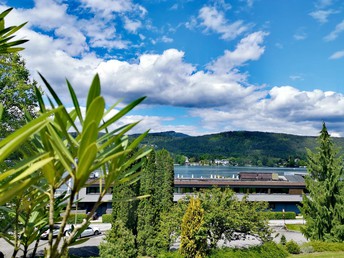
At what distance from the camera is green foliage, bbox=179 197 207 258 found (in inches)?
673

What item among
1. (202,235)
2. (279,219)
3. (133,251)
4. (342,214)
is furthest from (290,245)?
(279,219)

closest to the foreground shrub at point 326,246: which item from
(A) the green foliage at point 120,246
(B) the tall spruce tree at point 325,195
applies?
(B) the tall spruce tree at point 325,195

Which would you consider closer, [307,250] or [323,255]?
[323,255]

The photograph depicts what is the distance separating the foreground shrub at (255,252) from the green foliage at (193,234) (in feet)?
5.17

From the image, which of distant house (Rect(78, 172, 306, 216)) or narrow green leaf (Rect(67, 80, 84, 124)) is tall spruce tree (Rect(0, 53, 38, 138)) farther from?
distant house (Rect(78, 172, 306, 216))

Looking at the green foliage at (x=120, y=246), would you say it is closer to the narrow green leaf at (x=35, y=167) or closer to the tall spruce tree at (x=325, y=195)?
the narrow green leaf at (x=35, y=167)

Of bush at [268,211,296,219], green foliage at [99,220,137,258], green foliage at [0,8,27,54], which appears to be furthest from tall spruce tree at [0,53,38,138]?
bush at [268,211,296,219]

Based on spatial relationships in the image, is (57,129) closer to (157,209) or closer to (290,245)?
(157,209)

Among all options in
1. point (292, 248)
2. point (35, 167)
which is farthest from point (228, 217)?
point (35, 167)

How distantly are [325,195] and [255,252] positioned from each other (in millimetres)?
11114

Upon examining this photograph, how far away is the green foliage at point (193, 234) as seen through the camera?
17094 millimetres

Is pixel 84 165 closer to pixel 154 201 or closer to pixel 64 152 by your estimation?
pixel 64 152

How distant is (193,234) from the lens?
17094mm

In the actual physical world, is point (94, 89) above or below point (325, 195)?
above
